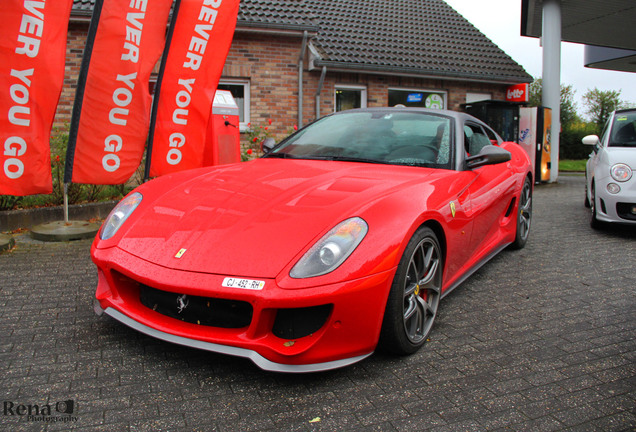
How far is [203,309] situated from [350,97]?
11.1 metres

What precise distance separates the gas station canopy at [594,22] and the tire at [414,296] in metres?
12.1

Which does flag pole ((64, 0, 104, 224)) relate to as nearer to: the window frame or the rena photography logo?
the rena photography logo

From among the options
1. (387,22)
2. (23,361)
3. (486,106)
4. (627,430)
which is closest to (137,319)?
(23,361)

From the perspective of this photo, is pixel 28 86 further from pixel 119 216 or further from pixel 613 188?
pixel 613 188

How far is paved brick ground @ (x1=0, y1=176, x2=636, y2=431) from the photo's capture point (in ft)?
6.86

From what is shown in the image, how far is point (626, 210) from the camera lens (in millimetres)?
5684

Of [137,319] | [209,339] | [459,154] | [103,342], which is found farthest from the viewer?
[459,154]

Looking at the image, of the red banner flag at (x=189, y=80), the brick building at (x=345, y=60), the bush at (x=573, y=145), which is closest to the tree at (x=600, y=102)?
the bush at (x=573, y=145)

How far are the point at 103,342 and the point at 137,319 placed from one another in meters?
0.50

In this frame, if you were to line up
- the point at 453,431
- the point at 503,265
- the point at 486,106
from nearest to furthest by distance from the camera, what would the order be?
the point at 453,431 → the point at 503,265 → the point at 486,106

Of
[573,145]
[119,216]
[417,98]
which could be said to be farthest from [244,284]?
[573,145]

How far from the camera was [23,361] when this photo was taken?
2.58 meters

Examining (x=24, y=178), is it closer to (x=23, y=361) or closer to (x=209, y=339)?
Answer: (x=23, y=361)

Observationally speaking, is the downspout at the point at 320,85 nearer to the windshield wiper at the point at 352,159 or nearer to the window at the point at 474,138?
the window at the point at 474,138
